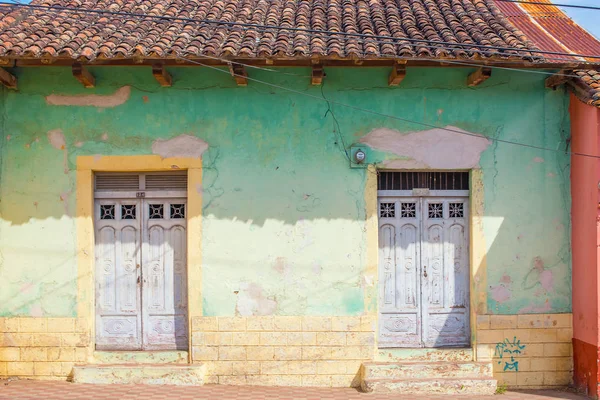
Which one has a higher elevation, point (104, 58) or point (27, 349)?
point (104, 58)

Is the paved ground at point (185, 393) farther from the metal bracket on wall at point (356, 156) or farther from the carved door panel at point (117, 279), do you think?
the metal bracket on wall at point (356, 156)

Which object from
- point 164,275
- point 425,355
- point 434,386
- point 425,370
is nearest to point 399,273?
point 425,355

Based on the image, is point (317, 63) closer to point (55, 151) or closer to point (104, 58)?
point (104, 58)

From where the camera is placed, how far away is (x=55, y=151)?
310 inches

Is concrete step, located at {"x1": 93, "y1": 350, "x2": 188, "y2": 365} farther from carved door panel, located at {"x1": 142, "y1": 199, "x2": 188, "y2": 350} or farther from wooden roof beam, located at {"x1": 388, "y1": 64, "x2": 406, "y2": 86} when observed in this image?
wooden roof beam, located at {"x1": 388, "y1": 64, "x2": 406, "y2": 86}

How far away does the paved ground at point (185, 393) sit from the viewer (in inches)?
280

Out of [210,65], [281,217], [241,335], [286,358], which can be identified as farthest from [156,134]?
[286,358]

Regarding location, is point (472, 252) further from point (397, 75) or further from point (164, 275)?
point (164, 275)

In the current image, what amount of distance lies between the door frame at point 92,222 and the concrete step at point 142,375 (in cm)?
21

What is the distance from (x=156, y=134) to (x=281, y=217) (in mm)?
1864

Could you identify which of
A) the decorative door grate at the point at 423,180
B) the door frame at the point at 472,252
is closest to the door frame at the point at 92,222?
the door frame at the point at 472,252

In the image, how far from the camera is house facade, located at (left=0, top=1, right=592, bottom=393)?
7.77m

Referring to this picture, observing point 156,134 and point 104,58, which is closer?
point 104,58

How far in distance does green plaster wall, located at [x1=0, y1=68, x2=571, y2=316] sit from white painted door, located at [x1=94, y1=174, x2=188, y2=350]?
0.38 metres
